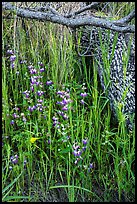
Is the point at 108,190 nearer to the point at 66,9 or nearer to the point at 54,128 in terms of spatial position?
the point at 54,128

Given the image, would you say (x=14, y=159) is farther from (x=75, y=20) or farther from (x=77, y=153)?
(x=75, y=20)

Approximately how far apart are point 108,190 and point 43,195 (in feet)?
0.98

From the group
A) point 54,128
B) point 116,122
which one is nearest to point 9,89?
point 54,128

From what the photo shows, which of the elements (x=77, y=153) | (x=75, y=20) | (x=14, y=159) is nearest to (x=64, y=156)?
(x=77, y=153)

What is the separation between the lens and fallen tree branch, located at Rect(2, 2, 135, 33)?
1.64 metres

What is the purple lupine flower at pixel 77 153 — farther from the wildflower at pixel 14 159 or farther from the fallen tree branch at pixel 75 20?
the fallen tree branch at pixel 75 20

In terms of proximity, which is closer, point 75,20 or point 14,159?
point 14,159

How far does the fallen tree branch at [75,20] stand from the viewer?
1.64 metres

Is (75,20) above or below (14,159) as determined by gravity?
above

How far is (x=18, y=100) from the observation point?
215 centimetres

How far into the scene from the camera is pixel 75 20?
184 cm

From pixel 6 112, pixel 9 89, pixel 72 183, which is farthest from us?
pixel 9 89

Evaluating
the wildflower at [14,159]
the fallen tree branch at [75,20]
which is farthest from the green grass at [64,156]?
the fallen tree branch at [75,20]

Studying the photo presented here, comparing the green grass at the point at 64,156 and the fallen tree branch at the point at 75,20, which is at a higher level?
the fallen tree branch at the point at 75,20
